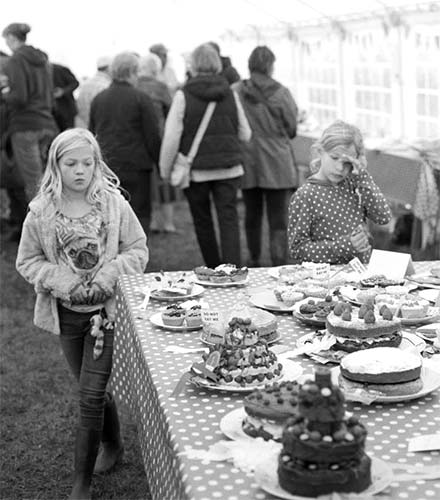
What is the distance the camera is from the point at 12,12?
46.1 ft

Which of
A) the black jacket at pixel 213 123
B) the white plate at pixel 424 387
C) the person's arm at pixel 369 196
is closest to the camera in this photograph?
the white plate at pixel 424 387

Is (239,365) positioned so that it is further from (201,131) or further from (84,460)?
(201,131)

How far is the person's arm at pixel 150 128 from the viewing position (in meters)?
6.90

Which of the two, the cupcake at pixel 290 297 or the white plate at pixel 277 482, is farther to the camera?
the cupcake at pixel 290 297

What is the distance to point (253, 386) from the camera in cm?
229

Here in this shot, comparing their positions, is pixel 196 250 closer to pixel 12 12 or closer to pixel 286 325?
pixel 286 325

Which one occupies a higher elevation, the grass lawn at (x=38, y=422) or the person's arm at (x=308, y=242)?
the person's arm at (x=308, y=242)

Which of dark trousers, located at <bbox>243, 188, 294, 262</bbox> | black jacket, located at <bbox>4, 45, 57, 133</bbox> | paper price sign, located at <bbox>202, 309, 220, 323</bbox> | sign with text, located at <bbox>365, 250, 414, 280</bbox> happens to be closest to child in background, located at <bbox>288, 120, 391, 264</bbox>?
sign with text, located at <bbox>365, 250, 414, 280</bbox>

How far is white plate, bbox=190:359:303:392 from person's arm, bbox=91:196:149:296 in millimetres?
1152

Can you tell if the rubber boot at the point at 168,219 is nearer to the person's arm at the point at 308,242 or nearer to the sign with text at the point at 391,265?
the person's arm at the point at 308,242

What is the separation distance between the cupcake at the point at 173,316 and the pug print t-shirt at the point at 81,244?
540 mm

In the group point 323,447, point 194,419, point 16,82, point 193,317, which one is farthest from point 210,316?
point 16,82

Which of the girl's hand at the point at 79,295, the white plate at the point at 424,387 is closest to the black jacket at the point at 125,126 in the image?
the girl's hand at the point at 79,295

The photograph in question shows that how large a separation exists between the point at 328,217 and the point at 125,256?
0.96m
